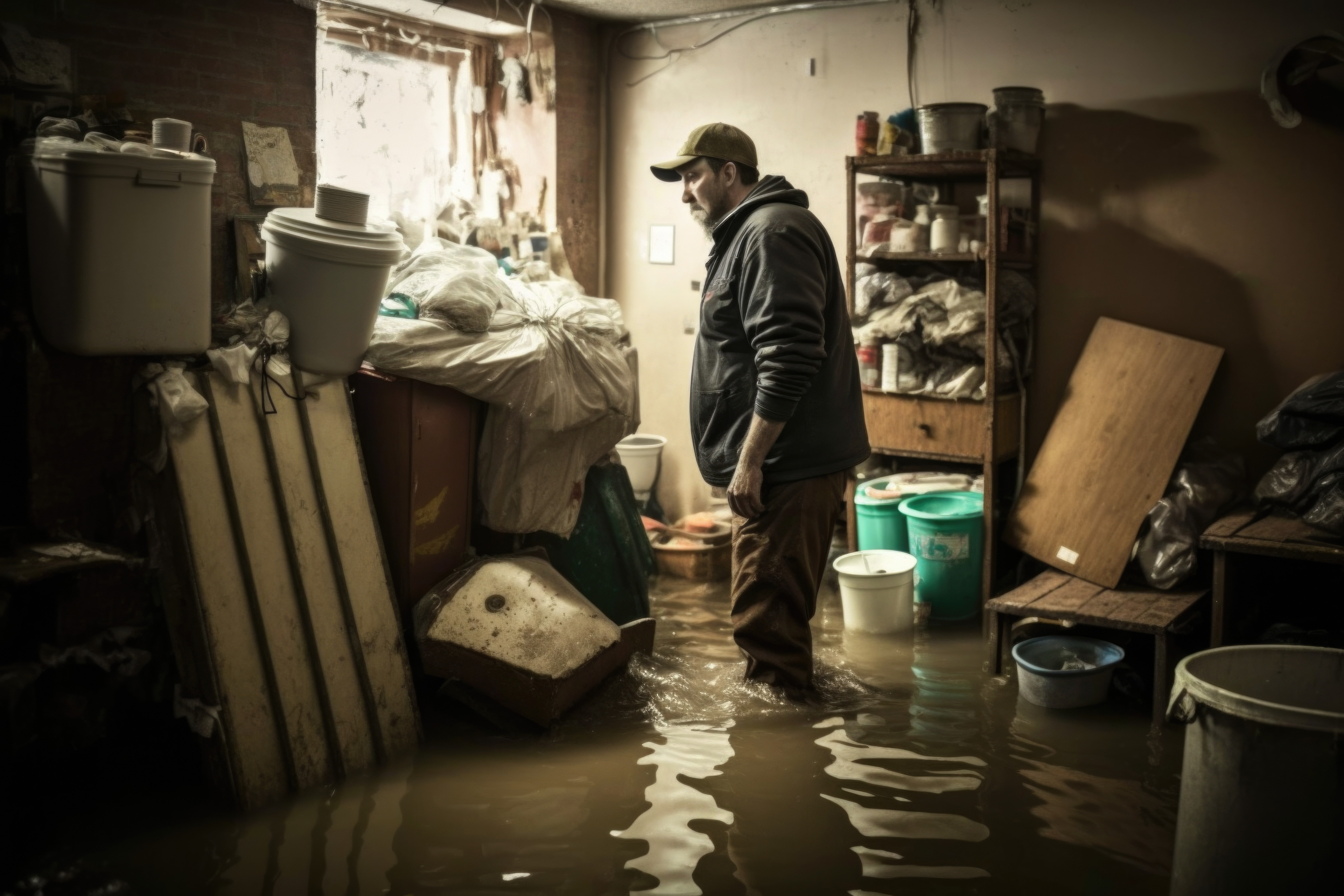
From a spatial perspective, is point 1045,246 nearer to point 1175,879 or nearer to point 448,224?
point 448,224

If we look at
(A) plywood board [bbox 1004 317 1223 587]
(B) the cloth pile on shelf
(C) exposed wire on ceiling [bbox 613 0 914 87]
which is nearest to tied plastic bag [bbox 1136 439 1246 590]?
(A) plywood board [bbox 1004 317 1223 587]

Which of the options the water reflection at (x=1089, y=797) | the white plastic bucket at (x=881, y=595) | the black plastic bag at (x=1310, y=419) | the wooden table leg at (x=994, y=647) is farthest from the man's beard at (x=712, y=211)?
the black plastic bag at (x=1310, y=419)

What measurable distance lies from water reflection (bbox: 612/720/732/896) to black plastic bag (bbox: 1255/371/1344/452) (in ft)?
7.47

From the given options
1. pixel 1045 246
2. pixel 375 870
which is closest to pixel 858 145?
pixel 1045 246

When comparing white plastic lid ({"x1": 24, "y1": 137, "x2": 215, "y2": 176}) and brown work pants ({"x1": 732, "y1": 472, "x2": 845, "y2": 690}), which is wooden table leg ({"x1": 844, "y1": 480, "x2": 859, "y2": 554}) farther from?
white plastic lid ({"x1": 24, "y1": 137, "x2": 215, "y2": 176})

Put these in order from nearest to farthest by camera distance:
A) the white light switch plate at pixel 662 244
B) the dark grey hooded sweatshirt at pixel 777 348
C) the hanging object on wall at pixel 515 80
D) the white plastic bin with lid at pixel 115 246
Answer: the white plastic bin with lid at pixel 115 246 → the dark grey hooded sweatshirt at pixel 777 348 → the hanging object on wall at pixel 515 80 → the white light switch plate at pixel 662 244

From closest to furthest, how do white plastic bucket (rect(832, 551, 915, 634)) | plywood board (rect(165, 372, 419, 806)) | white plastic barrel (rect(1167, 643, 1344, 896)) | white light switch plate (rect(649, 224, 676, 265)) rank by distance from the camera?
white plastic barrel (rect(1167, 643, 1344, 896)), plywood board (rect(165, 372, 419, 806)), white plastic bucket (rect(832, 551, 915, 634)), white light switch plate (rect(649, 224, 676, 265))

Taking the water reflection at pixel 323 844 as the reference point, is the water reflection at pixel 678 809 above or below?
above

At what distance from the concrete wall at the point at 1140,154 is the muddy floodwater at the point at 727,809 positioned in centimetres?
177

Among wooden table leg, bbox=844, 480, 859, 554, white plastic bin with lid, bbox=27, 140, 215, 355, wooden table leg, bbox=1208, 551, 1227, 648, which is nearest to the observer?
white plastic bin with lid, bbox=27, 140, 215, 355

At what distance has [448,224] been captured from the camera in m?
5.07

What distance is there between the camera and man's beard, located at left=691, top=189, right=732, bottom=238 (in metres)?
3.72

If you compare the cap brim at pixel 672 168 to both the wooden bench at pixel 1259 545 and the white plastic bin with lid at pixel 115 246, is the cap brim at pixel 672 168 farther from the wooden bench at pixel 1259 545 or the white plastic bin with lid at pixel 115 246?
the wooden bench at pixel 1259 545

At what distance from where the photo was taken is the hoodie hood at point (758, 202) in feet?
11.8
